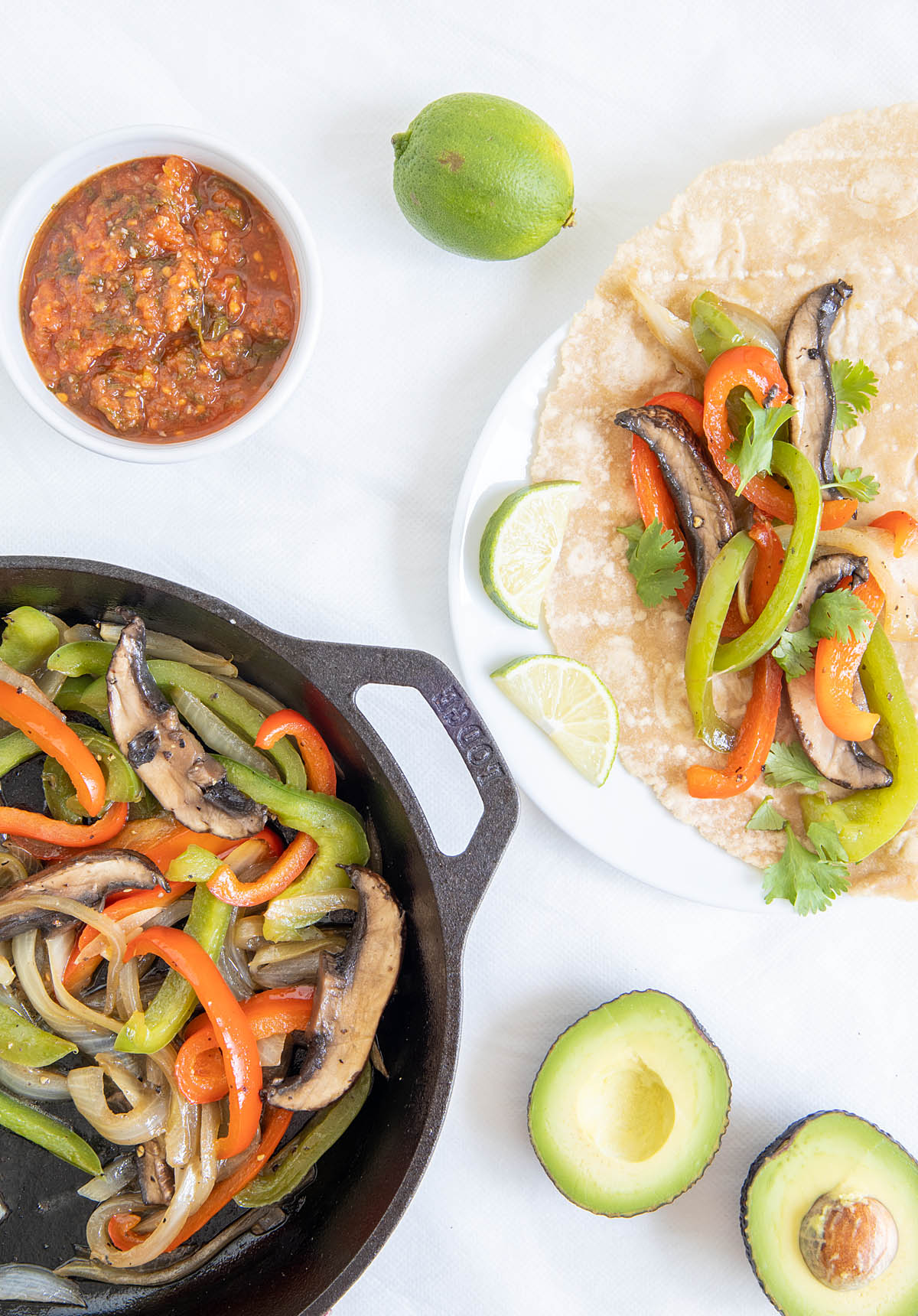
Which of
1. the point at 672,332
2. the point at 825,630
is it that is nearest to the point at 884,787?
the point at 825,630

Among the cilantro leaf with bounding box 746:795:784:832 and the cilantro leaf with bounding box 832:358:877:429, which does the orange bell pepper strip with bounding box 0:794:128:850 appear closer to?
the cilantro leaf with bounding box 746:795:784:832

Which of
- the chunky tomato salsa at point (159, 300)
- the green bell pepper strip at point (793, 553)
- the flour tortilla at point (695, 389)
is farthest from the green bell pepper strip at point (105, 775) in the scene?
the green bell pepper strip at point (793, 553)

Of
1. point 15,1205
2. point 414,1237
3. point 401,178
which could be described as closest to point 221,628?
point 401,178

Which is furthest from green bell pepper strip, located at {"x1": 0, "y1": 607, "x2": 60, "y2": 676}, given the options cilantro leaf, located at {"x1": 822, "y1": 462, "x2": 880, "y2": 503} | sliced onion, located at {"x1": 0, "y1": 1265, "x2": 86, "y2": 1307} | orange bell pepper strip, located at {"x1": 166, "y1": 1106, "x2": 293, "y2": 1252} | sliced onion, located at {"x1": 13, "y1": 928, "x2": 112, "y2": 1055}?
cilantro leaf, located at {"x1": 822, "y1": 462, "x2": 880, "y2": 503}

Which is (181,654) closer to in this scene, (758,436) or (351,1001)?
(351,1001)

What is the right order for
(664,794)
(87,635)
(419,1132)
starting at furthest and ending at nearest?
(664,794) < (87,635) < (419,1132)

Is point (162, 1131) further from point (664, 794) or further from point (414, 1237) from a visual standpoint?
point (664, 794)
